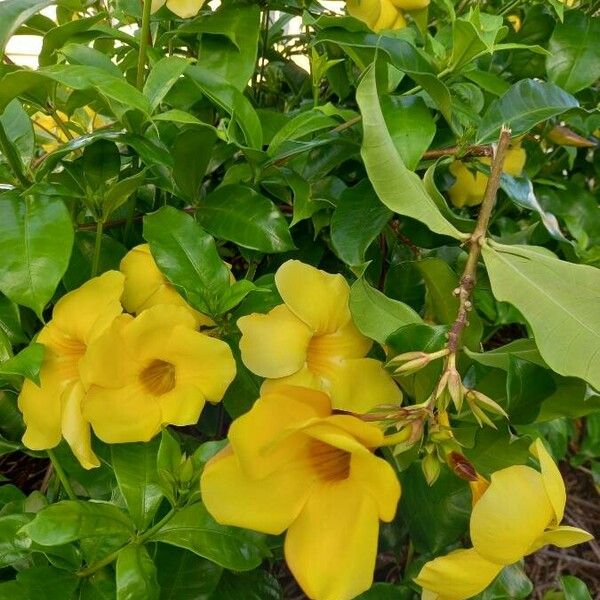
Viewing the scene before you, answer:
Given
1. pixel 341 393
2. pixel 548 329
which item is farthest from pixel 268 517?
pixel 548 329

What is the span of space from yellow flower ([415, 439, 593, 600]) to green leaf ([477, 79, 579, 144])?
284 mm

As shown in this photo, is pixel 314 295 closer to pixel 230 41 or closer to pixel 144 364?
pixel 144 364

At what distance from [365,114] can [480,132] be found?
156 mm

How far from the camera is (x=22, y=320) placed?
1.86 ft

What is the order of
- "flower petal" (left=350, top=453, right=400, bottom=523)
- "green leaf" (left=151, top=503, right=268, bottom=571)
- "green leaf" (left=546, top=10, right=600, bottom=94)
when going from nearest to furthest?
"flower petal" (left=350, top=453, right=400, bottom=523) < "green leaf" (left=151, top=503, right=268, bottom=571) < "green leaf" (left=546, top=10, right=600, bottom=94)

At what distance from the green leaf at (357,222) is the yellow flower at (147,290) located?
0.38 ft

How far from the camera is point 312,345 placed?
506 mm

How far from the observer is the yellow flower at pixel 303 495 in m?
0.38

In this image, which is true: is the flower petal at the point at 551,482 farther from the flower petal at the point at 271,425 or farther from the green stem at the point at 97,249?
the green stem at the point at 97,249

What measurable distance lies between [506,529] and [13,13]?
47cm

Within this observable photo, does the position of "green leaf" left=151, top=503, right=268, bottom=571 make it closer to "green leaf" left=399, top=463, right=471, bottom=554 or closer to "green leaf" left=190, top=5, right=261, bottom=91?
"green leaf" left=399, top=463, right=471, bottom=554

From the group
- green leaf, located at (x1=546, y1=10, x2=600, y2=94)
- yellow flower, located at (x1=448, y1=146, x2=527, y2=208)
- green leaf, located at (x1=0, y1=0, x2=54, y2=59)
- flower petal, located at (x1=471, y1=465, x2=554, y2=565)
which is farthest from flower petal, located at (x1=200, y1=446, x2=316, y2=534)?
green leaf, located at (x1=546, y1=10, x2=600, y2=94)

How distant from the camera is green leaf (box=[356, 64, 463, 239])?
0.46 meters

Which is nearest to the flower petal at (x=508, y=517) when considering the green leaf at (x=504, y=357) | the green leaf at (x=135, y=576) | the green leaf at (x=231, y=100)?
the green leaf at (x=504, y=357)
